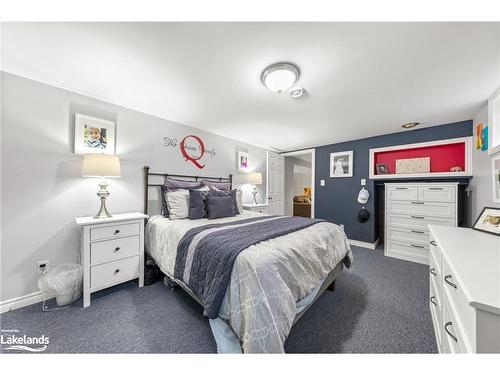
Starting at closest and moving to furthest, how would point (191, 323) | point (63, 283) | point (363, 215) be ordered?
point (191, 323) < point (63, 283) < point (363, 215)

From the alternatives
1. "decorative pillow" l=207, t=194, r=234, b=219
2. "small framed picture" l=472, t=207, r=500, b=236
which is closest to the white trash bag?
"decorative pillow" l=207, t=194, r=234, b=219

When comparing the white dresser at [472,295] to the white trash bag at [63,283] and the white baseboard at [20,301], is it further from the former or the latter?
the white baseboard at [20,301]

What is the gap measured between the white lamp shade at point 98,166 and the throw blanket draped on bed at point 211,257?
1.08 metres

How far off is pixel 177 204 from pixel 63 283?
1.21 m

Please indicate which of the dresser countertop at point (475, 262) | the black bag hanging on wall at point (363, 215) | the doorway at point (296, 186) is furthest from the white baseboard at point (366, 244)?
the dresser countertop at point (475, 262)

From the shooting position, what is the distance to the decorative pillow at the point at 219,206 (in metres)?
2.30

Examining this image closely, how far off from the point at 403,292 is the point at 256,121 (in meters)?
2.81

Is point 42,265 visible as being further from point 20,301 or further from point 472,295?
point 472,295

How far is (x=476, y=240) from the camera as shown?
49.9 inches

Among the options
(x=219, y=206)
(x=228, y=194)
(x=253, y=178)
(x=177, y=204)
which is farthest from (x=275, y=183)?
(x=177, y=204)

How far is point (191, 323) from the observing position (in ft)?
4.77
